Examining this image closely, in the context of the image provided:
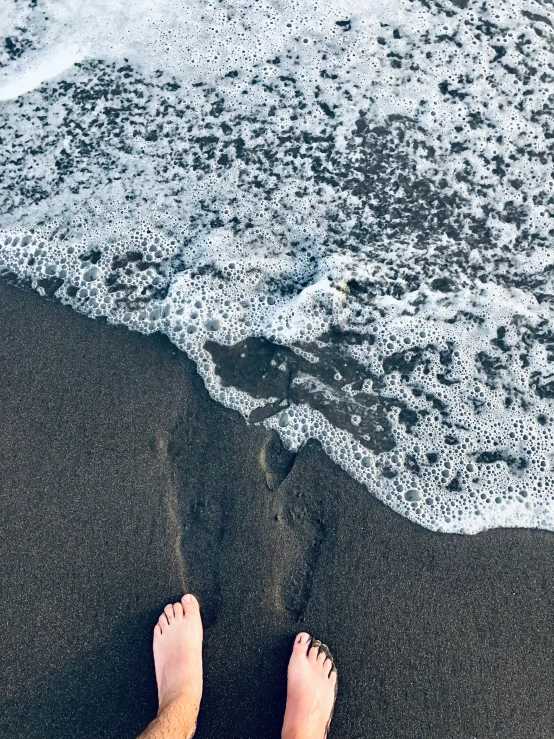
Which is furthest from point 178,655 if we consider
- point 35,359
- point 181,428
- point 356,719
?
point 35,359

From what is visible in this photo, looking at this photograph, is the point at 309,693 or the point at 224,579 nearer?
the point at 309,693

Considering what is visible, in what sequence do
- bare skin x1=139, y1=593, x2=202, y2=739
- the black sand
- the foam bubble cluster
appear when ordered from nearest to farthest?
bare skin x1=139, y1=593, x2=202, y2=739
the black sand
the foam bubble cluster

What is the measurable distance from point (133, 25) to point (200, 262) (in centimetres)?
182

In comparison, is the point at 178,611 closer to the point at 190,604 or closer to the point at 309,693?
the point at 190,604

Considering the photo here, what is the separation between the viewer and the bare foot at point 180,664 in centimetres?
230

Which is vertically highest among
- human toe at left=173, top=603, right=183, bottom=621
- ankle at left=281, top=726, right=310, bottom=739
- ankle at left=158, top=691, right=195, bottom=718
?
human toe at left=173, top=603, right=183, bottom=621

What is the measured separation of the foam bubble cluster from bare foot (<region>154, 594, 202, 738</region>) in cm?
105

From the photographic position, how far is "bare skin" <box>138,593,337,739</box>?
2.29 m

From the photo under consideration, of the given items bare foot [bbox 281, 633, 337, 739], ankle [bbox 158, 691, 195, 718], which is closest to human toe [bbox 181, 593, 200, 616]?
ankle [bbox 158, 691, 195, 718]

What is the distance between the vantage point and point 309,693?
234cm

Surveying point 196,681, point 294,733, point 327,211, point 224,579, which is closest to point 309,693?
point 294,733

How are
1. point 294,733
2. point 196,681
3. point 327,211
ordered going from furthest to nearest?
point 327,211, point 196,681, point 294,733

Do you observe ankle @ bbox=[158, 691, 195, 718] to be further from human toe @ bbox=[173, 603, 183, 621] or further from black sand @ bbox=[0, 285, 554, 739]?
human toe @ bbox=[173, 603, 183, 621]

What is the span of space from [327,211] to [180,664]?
253cm
